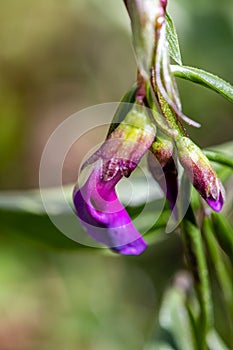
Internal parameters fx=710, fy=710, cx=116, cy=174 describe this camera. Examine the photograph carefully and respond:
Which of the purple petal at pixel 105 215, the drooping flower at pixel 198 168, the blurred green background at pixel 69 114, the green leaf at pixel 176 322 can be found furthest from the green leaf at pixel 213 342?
the blurred green background at pixel 69 114

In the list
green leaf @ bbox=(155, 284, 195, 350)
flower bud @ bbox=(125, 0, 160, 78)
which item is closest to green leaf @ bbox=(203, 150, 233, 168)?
flower bud @ bbox=(125, 0, 160, 78)

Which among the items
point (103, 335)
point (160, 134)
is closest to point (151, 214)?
point (160, 134)

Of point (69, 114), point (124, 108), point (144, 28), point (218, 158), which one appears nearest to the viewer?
point (144, 28)

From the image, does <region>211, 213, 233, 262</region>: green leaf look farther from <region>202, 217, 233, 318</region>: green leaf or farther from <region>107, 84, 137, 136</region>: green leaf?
<region>107, 84, 137, 136</region>: green leaf

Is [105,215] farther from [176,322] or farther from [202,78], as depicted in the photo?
[176,322]

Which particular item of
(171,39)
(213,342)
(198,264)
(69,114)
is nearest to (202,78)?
(171,39)

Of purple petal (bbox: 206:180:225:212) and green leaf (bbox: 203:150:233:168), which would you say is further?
green leaf (bbox: 203:150:233:168)
